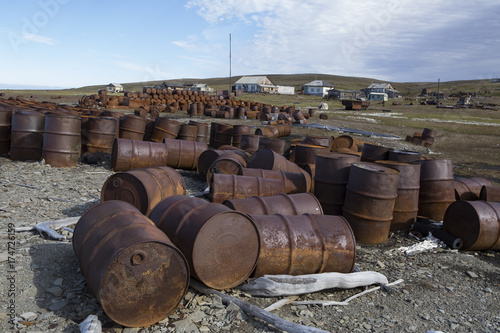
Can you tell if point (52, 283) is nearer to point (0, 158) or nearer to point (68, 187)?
point (68, 187)

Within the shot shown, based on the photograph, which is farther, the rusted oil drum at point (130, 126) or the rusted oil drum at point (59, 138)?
the rusted oil drum at point (130, 126)

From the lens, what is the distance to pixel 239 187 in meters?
5.76

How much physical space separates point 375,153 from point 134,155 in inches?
209

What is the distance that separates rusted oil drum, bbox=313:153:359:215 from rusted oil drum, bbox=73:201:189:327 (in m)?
3.38

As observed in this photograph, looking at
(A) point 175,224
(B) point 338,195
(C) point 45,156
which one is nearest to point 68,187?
(C) point 45,156

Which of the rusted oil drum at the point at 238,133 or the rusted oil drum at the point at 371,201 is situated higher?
the rusted oil drum at the point at 238,133

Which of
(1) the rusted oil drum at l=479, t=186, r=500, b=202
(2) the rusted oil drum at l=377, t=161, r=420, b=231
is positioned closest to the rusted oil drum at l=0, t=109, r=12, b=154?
(2) the rusted oil drum at l=377, t=161, r=420, b=231

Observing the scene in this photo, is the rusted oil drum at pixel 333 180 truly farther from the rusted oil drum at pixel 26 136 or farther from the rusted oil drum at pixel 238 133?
the rusted oil drum at pixel 26 136

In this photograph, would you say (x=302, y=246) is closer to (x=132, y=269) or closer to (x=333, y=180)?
(x=132, y=269)

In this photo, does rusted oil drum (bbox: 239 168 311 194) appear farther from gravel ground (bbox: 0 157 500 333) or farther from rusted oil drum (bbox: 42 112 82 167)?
rusted oil drum (bbox: 42 112 82 167)

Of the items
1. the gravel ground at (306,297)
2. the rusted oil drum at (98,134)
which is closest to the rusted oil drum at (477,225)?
the gravel ground at (306,297)

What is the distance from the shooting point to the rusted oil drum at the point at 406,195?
585 cm

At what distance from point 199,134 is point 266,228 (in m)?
7.47

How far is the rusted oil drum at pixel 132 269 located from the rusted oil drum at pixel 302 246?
108 centimetres
